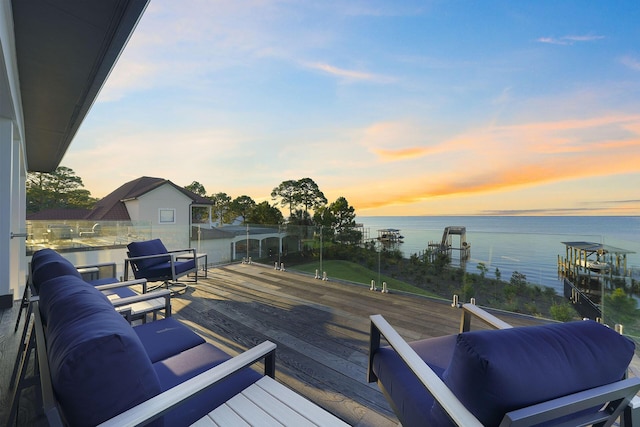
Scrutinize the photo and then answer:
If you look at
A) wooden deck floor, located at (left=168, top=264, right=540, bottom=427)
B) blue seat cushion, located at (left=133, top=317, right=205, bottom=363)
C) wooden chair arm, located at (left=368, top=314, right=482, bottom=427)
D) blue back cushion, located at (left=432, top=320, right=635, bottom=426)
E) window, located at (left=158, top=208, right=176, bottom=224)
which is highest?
window, located at (left=158, top=208, right=176, bottom=224)

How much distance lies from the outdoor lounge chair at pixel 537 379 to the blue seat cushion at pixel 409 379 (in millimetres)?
113

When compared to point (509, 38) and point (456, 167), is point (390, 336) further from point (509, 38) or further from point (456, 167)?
point (456, 167)

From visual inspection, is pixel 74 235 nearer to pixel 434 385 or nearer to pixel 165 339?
pixel 165 339

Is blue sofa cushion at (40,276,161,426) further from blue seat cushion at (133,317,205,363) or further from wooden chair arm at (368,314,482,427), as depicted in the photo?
wooden chair arm at (368,314,482,427)

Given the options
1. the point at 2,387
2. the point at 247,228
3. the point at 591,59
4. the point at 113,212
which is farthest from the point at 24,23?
the point at 113,212

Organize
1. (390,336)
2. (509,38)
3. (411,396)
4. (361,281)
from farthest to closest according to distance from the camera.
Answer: (509,38) < (361,281) < (390,336) < (411,396)

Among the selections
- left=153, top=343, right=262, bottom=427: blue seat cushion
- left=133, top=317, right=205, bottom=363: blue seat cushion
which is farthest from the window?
left=153, top=343, right=262, bottom=427: blue seat cushion

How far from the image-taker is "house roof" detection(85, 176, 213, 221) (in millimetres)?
14567

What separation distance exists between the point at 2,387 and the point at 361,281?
13.6 ft

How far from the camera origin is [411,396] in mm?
1180

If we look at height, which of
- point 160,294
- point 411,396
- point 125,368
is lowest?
point 411,396

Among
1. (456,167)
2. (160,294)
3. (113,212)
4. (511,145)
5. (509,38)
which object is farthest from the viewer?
(113,212)

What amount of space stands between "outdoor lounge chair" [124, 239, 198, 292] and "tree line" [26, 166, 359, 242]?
14953 millimetres

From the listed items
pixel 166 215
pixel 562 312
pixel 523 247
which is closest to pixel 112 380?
pixel 523 247
